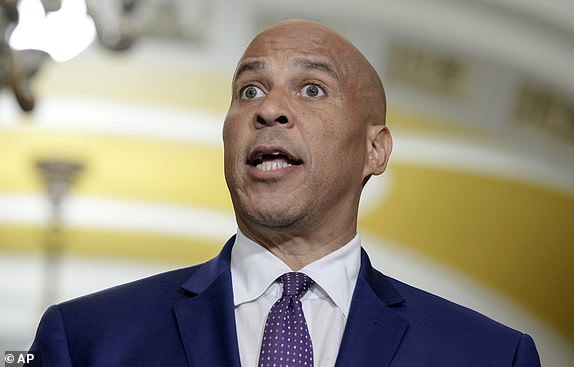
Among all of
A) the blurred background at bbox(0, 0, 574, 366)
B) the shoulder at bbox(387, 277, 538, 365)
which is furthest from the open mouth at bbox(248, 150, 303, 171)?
the blurred background at bbox(0, 0, 574, 366)

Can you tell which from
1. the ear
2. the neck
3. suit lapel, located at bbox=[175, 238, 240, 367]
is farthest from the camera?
the ear

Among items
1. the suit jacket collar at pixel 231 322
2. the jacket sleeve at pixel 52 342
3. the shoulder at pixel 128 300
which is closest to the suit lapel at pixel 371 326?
the suit jacket collar at pixel 231 322

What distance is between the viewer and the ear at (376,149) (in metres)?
1.74

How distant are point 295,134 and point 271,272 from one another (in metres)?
0.18

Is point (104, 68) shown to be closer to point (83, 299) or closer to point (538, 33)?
point (538, 33)

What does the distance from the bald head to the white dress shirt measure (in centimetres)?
22

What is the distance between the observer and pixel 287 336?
1.51m

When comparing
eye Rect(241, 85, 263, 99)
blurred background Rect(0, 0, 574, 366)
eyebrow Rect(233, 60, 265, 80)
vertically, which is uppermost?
eyebrow Rect(233, 60, 265, 80)

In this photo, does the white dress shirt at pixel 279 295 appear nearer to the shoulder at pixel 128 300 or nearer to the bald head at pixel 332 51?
the shoulder at pixel 128 300

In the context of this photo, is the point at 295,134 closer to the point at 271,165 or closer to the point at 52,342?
the point at 271,165

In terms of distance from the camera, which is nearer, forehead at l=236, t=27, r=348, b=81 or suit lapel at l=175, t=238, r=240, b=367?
suit lapel at l=175, t=238, r=240, b=367

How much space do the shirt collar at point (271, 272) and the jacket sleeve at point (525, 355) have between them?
0.22m

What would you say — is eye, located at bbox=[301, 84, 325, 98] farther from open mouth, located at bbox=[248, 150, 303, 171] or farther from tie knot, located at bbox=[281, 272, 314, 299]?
tie knot, located at bbox=[281, 272, 314, 299]

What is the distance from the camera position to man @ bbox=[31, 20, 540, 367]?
152 centimetres
